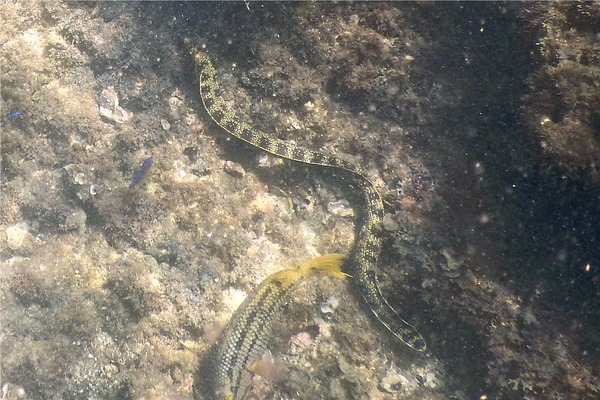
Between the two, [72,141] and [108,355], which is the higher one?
[72,141]

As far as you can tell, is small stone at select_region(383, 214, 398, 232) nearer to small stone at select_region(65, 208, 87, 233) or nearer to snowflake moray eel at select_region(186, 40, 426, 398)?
snowflake moray eel at select_region(186, 40, 426, 398)

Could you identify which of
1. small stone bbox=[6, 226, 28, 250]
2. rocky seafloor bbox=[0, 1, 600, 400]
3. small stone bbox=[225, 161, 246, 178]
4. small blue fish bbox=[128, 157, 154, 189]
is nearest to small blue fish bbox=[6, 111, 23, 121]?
rocky seafloor bbox=[0, 1, 600, 400]

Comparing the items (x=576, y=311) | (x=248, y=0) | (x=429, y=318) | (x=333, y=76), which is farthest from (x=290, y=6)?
(x=576, y=311)

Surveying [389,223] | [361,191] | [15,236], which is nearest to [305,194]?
[361,191]

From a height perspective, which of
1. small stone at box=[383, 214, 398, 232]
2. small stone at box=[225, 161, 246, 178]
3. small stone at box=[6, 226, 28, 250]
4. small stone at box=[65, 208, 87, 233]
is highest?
small stone at box=[225, 161, 246, 178]

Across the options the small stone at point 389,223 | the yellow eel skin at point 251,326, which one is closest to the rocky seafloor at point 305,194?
the small stone at point 389,223

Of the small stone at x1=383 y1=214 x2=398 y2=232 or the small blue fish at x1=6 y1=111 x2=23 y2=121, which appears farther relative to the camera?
the small blue fish at x1=6 y1=111 x2=23 y2=121

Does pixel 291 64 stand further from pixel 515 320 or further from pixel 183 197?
pixel 515 320
